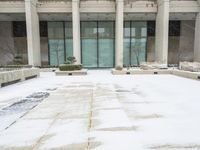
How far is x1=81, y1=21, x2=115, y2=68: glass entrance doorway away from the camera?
26.4 m

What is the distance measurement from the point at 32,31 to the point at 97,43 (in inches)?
345

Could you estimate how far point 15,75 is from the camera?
11.7 meters

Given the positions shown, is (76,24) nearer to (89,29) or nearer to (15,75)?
(89,29)

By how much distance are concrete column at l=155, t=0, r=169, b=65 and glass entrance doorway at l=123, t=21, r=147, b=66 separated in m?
2.88

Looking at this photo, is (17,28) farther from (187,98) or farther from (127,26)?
(187,98)

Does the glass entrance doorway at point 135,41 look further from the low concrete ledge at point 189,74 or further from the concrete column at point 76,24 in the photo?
the low concrete ledge at point 189,74

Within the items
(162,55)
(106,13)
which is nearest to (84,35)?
(106,13)

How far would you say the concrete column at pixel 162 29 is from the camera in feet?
72.1

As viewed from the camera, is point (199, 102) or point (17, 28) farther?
point (17, 28)

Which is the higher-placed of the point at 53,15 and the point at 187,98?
the point at 53,15

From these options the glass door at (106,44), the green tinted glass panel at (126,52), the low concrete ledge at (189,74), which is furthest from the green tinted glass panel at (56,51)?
the low concrete ledge at (189,74)

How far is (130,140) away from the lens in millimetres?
3643

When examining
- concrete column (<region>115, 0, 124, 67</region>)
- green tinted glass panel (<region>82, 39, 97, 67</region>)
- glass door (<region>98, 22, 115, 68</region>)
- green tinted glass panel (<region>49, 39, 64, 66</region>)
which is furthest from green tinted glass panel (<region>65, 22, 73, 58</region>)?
concrete column (<region>115, 0, 124, 67</region>)

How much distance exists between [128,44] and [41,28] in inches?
476
